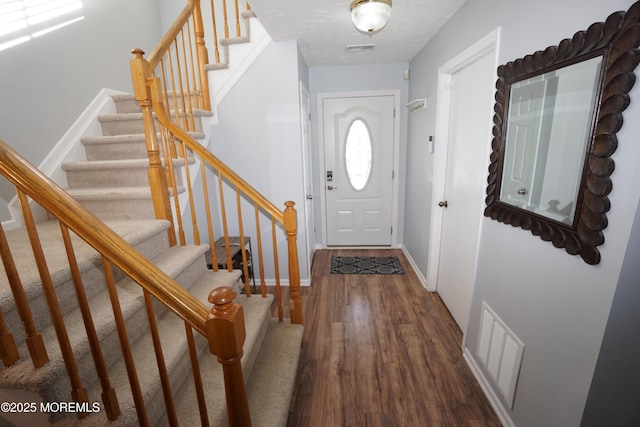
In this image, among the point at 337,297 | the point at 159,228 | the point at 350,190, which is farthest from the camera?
the point at 350,190

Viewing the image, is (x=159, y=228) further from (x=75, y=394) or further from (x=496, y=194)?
(x=496, y=194)

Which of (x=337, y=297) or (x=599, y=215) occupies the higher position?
(x=599, y=215)

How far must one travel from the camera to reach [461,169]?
2.18m

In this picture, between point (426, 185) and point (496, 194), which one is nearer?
point (496, 194)

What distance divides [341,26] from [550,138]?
5.87 ft

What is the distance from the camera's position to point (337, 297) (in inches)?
111

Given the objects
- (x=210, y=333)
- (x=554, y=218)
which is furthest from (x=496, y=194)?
(x=210, y=333)

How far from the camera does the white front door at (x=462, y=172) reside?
183 centimetres

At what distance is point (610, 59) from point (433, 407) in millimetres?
1789

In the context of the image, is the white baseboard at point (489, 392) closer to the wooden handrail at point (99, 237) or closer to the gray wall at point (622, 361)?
the gray wall at point (622, 361)

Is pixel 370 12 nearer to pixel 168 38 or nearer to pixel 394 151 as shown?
pixel 168 38

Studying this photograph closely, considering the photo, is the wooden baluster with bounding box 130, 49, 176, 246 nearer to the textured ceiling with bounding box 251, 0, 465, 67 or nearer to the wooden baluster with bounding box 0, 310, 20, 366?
the textured ceiling with bounding box 251, 0, 465, 67

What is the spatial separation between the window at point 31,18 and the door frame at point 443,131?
298cm

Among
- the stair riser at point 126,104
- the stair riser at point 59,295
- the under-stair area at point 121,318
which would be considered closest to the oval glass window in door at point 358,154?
the under-stair area at point 121,318
